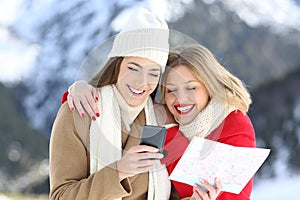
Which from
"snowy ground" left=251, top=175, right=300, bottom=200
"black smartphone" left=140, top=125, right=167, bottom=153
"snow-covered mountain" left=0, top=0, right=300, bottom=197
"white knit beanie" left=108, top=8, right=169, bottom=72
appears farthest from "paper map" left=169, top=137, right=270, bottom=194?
"snow-covered mountain" left=0, top=0, right=300, bottom=197

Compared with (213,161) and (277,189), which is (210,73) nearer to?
(213,161)

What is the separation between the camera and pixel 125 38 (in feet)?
4.99

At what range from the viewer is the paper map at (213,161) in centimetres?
158

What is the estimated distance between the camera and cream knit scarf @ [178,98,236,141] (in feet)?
5.54

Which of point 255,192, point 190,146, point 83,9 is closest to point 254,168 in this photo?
point 190,146

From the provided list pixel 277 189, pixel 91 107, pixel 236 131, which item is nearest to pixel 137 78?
pixel 91 107

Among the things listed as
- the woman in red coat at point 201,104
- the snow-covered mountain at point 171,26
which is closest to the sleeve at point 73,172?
the woman in red coat at point 201,104

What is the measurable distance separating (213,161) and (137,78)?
0.96 ft

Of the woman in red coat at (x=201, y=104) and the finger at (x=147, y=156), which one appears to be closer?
the finger at (x=147, y=156)

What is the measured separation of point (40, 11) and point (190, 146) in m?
5.70

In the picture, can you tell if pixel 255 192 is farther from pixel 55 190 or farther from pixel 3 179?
pixel 55 190

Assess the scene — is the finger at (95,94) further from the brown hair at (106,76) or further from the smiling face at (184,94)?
the smiling face at (184,94)

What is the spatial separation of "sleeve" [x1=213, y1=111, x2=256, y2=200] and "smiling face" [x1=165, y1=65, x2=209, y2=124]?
0.09 metres

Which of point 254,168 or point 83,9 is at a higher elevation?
point 83,9
